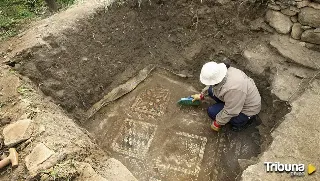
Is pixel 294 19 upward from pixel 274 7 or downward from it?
downward

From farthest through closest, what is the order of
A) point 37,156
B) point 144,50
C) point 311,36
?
1. point 144,50
2. point 311,36
3. point 37,156

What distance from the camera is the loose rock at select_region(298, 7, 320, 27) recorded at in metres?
4.16

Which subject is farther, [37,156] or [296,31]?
[296,31]

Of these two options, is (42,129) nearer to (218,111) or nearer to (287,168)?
(218,111)

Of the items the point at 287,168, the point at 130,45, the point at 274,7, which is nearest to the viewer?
the point at 287,168

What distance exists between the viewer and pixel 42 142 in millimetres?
3242

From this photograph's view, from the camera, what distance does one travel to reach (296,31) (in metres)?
4.45

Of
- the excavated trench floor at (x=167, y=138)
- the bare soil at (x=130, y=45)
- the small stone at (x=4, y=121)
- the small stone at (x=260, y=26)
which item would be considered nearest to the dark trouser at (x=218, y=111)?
the excavated trench floor at (x=167, y=138)

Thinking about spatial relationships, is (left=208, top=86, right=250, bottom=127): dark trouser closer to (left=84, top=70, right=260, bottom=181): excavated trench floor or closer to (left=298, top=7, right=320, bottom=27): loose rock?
(left=84, top=70, right=260, bottom=181): excavated trench floor

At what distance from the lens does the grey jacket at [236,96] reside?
3.90 meters

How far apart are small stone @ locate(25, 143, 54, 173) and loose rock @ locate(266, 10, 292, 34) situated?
3.62 metres

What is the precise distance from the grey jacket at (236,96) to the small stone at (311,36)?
3.72ft

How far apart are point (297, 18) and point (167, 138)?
259 centimetres

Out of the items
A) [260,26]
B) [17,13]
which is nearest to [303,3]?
[260,26]
